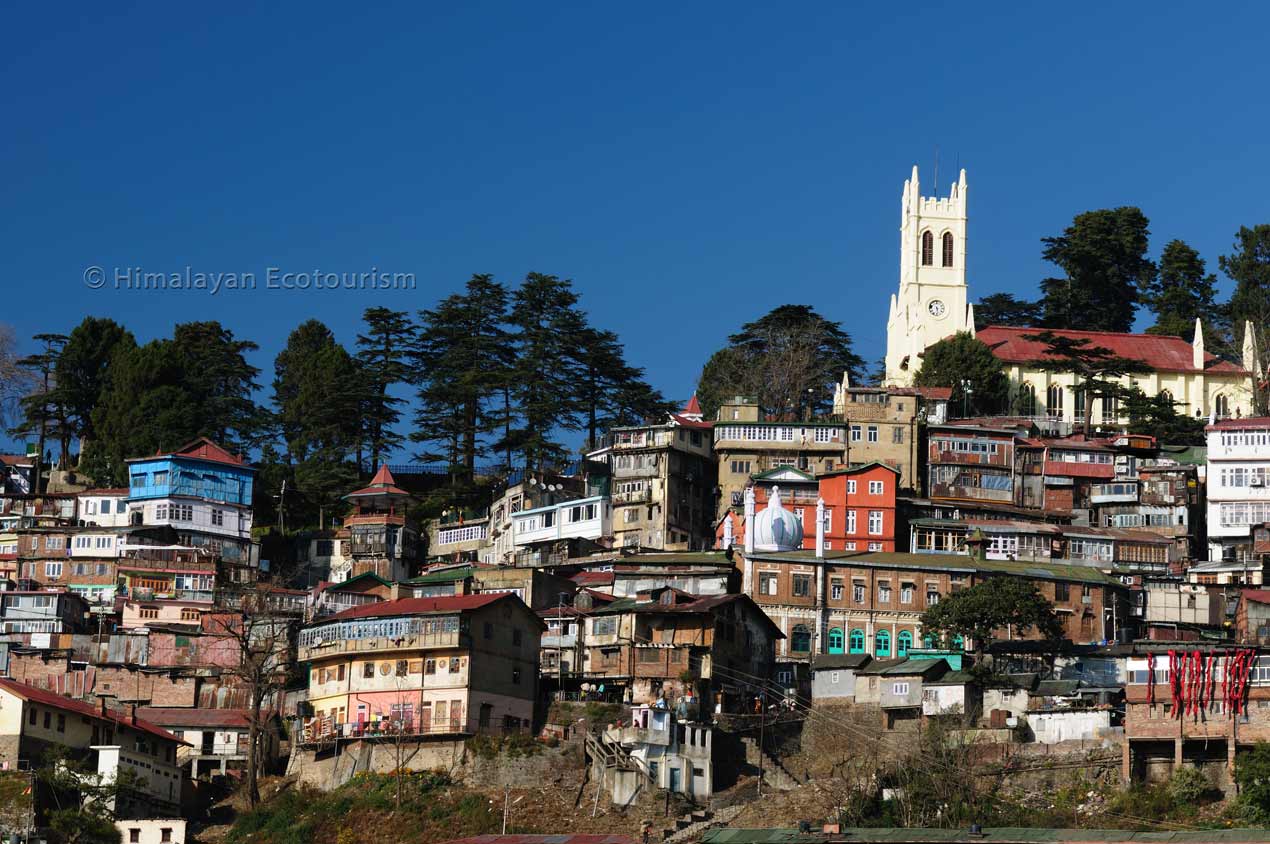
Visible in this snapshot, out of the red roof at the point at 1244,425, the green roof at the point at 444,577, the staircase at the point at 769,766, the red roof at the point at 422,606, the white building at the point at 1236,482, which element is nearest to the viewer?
the staircase at the point at 769,766

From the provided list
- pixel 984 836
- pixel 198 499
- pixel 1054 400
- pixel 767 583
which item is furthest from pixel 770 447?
pixel 984 836

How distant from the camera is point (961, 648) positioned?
78.9 meters

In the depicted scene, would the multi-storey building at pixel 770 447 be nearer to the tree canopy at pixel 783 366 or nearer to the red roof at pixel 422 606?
the tree canopy at pixel 783 366

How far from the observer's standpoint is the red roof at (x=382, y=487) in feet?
342

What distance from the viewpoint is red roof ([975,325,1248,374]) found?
118 m

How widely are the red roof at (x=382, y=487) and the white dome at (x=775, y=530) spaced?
24393 mm

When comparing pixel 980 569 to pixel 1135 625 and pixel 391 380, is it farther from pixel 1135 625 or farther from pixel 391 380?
pixel 391 380

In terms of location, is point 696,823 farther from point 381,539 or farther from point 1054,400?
point 1054,400

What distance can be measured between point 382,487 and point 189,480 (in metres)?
9.79

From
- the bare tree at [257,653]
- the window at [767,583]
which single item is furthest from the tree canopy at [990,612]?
the bare tree at [257,653]

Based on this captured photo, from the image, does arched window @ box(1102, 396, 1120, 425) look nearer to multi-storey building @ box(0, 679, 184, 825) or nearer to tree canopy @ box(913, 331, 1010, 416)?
tree canopy @ box(913, 331, 1010, 416)

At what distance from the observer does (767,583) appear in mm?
83562

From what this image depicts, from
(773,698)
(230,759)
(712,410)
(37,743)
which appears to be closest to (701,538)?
(712,410)

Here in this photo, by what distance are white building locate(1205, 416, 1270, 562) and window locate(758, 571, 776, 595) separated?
24.9 meters
